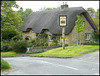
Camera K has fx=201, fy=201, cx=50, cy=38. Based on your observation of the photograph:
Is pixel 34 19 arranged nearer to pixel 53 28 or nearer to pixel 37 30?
pixel 37 30

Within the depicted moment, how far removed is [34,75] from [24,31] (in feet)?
130

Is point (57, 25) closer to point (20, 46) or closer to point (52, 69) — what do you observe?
point (20, 46)

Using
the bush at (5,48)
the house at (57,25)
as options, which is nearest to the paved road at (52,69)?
the bush at (5,48)

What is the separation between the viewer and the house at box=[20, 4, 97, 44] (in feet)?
128

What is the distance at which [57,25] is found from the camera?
39.8m

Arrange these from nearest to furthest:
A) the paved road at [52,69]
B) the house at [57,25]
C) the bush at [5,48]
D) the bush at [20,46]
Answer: the paved road at [52,69] → the bush at [20,46] → the bush at [5,48] → the house at [57,25]

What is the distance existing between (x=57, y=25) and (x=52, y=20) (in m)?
2.61

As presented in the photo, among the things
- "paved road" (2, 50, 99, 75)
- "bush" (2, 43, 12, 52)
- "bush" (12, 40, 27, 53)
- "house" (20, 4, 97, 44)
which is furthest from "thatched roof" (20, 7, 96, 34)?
"paved road" (2, 50, 99, 75)

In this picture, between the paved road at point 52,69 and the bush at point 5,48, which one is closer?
the paved road at point 52,69

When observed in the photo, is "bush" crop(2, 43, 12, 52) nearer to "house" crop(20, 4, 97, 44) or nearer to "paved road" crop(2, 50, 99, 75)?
"house" crop(20, 4, 97, 44)

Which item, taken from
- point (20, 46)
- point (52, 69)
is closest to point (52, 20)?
point (20, 46)

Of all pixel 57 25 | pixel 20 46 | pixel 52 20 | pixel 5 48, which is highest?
pixel 52 20

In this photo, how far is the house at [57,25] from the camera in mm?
39000

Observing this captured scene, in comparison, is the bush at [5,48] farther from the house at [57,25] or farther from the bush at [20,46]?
the house at [57,25]
